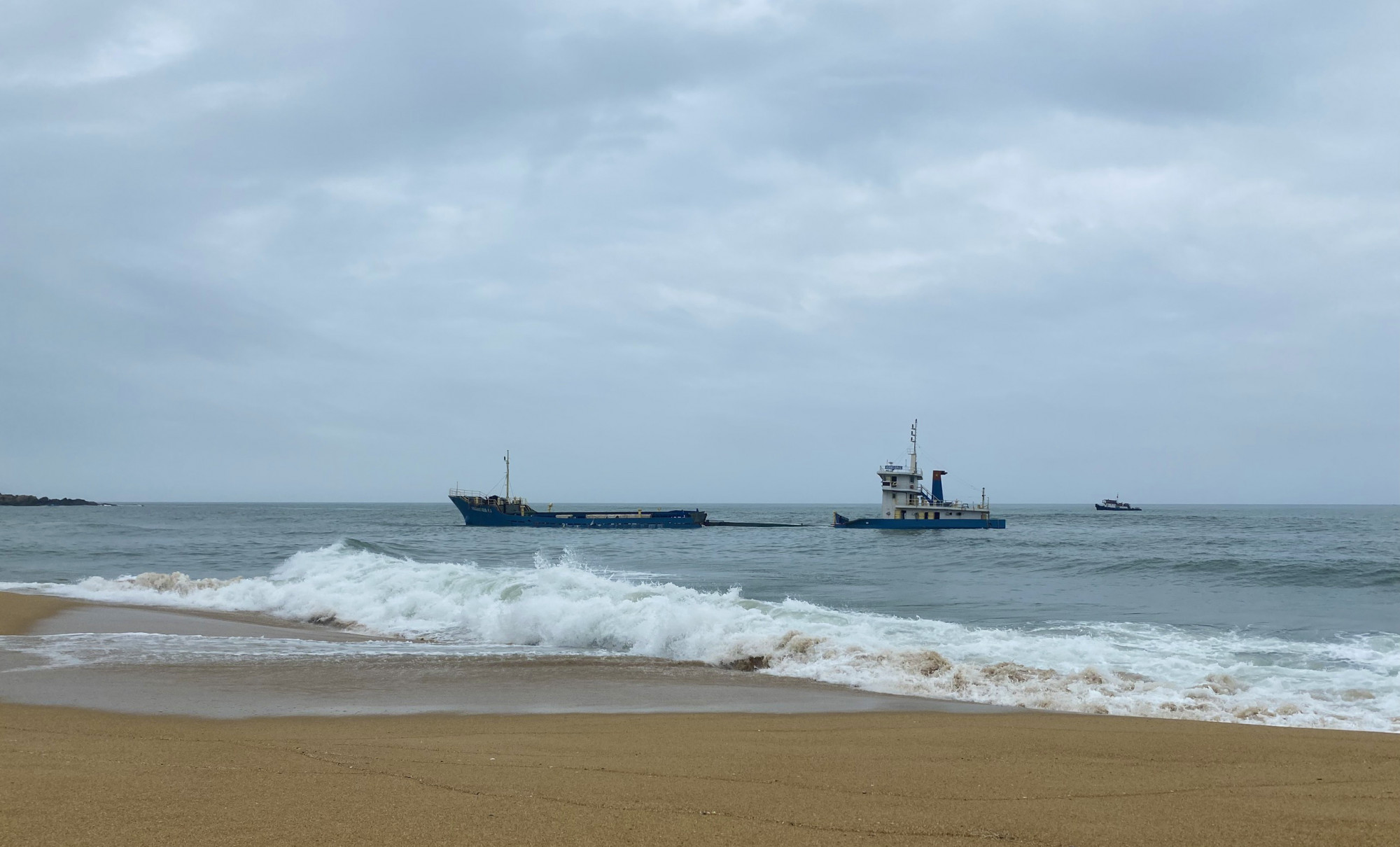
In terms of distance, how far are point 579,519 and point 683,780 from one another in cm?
6143

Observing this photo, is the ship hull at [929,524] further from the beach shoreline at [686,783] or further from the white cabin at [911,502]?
the beach shoreline at [686,783]

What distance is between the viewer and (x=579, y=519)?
65875 mm

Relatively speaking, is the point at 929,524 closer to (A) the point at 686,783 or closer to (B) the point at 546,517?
(B) the point at 546,517

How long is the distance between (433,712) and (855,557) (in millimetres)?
27578

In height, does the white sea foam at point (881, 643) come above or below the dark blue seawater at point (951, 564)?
above

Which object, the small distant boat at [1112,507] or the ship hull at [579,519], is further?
the small distant boat at [1112,507]

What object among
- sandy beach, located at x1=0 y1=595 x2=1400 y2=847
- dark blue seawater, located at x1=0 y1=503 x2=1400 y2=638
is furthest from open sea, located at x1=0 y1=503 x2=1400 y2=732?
sandy beach, located at x1=0 y1=595 x2=1400 y2=847

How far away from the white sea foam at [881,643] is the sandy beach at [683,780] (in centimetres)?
168

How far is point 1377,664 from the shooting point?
37.5 ft

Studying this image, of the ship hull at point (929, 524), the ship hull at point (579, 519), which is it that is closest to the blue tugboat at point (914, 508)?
the ship hull at point (929, 524)

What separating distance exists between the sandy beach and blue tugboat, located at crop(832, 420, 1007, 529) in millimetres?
50076

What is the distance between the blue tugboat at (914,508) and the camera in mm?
57062

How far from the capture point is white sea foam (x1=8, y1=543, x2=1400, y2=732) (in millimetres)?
9398

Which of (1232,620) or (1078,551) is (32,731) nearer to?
(1232,620)
